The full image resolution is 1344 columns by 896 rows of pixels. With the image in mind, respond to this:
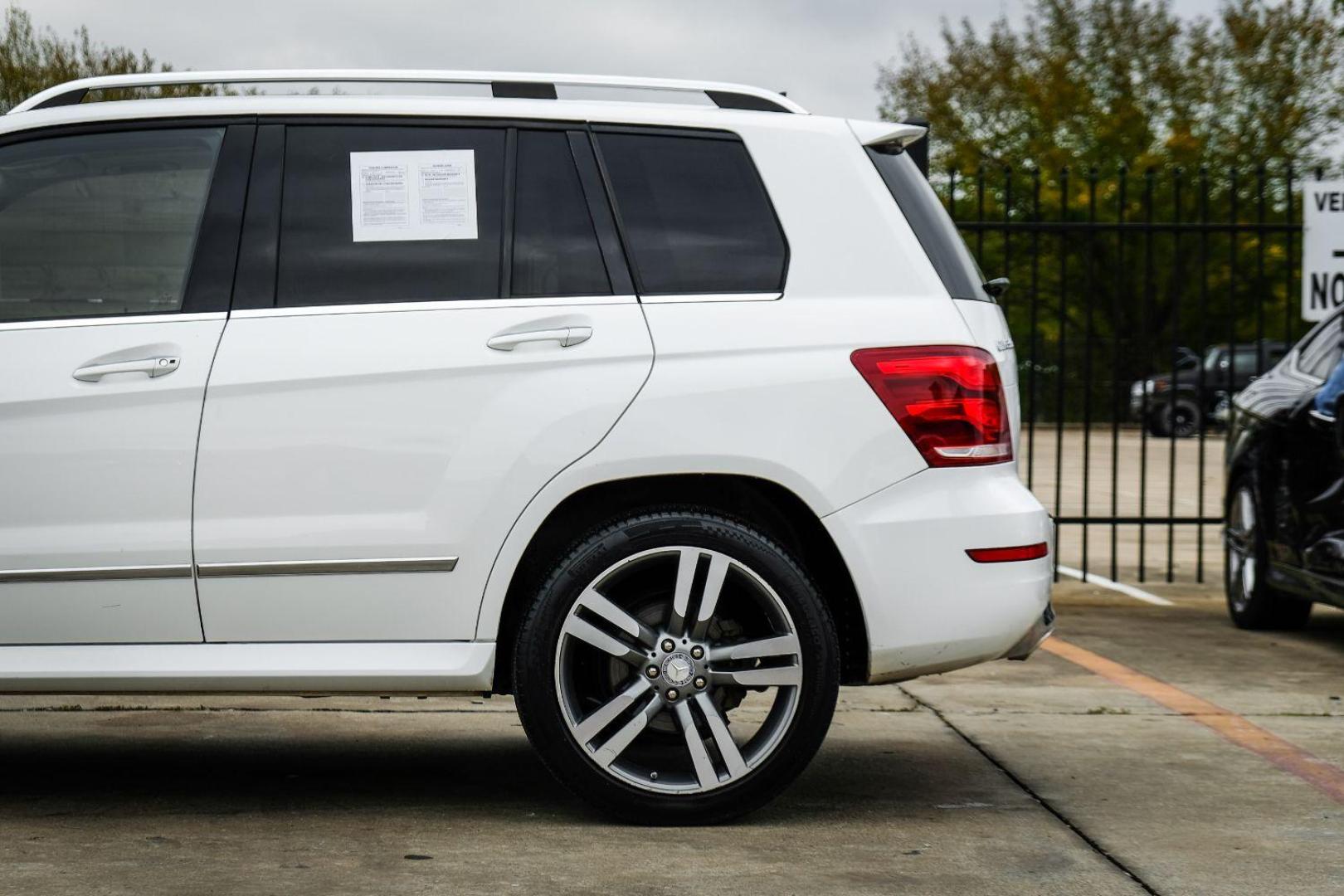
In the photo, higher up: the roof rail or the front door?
the roof rail

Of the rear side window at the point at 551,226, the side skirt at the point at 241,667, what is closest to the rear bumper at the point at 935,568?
the rear side window at the point at 551,226

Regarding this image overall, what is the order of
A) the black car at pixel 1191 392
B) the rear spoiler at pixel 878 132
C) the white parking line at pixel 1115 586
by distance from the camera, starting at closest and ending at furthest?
the rear spoiler at pixel 878 132 → the white parking line at pixel 1115 586 → the black car at pixel 1191 392

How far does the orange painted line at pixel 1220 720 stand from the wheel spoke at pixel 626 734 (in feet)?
6.63

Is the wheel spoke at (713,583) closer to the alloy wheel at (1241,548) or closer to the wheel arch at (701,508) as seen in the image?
the wheel arch at (701,508)

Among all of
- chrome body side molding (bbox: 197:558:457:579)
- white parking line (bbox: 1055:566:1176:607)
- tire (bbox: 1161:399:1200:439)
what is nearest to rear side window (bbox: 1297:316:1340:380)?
white parking line (bbox: 1055:566:1176:607)

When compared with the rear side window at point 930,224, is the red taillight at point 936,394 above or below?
below

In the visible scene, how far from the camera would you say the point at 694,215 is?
4.74 m

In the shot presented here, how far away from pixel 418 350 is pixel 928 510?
4.29ft

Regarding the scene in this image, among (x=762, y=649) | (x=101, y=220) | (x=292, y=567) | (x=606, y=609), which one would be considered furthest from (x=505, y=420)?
(x=101, y=220)

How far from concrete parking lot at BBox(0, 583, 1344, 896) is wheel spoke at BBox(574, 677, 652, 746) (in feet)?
0.86

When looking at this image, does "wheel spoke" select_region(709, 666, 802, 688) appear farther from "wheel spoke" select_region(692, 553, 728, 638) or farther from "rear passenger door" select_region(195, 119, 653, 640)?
"rear passenger door" select_region(195, 119, 653, 640)

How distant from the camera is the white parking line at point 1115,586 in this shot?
9953 mm

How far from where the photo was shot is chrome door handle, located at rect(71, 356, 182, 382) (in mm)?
4480

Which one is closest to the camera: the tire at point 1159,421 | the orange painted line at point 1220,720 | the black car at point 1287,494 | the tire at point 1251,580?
the orange painted line at point 1220,720
